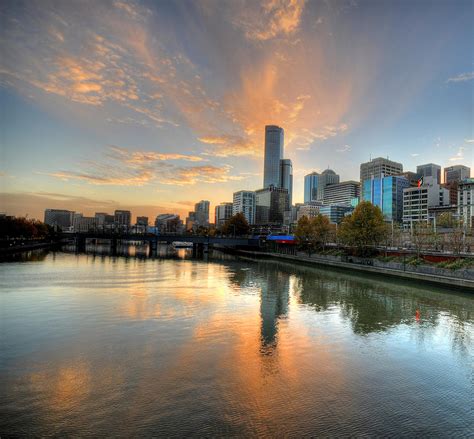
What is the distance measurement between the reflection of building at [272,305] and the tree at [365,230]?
29.3m

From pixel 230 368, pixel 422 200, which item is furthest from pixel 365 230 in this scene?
pixel 422 200

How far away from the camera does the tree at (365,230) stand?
76.7 meters

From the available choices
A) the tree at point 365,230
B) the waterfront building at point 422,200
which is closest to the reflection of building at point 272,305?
the tree at point 365,230

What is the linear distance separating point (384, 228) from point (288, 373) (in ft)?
222

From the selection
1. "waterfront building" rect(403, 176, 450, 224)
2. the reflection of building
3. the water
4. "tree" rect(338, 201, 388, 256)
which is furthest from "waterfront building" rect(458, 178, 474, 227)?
the water

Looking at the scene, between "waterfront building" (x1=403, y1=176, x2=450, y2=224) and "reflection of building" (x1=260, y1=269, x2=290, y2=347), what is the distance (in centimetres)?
15462

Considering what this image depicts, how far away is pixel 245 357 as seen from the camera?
19.1m

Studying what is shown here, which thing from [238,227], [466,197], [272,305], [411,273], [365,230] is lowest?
[272,305]

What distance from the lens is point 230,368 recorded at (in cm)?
1736

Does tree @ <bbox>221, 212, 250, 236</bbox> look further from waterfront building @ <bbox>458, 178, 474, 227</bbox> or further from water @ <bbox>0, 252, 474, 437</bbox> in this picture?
water @ <bbox>0, 252, 474, 437</bbox>

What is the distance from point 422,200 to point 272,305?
17759 cm

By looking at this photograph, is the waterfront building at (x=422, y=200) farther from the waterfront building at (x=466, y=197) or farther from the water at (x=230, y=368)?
the water at (x=230, y=368)

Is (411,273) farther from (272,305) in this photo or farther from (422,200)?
(422,200)

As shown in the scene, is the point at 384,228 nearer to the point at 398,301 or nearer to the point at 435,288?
the point at 435,288
